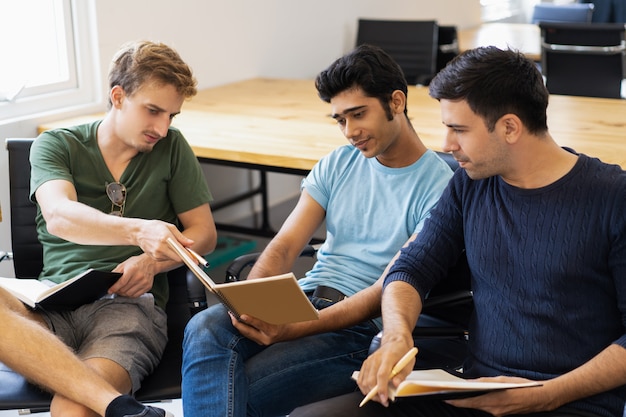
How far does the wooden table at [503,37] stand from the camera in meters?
5.26

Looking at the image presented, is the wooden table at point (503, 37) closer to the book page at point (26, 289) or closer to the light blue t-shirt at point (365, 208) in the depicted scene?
the light blue t-shirt at point (365, 208)

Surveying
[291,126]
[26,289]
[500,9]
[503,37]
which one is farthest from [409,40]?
[26,289]

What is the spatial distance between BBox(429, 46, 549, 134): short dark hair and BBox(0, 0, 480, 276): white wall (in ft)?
6.46

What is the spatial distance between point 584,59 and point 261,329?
125 inches

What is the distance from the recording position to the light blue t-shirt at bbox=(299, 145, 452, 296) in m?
2.09

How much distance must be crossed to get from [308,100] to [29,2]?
4.00 feet

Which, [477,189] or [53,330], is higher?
[477,189]

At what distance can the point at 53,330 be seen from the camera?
2139 mm

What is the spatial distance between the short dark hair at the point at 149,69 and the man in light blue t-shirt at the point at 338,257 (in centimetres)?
41

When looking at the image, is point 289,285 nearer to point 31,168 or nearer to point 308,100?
point 31,168

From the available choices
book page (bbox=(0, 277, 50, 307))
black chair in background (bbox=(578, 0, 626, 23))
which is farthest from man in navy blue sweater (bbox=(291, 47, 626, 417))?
black chair in background (bbox=(578, 0, 626, 23))

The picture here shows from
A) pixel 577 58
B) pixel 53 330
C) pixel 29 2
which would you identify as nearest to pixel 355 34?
pixel 577 58

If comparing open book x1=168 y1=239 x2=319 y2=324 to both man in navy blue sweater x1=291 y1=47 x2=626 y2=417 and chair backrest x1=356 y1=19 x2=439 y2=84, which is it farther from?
chair backrest x1=356 y1=19 x2=439 y2=84

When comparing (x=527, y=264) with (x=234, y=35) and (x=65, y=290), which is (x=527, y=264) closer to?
(x=65, y=290)
